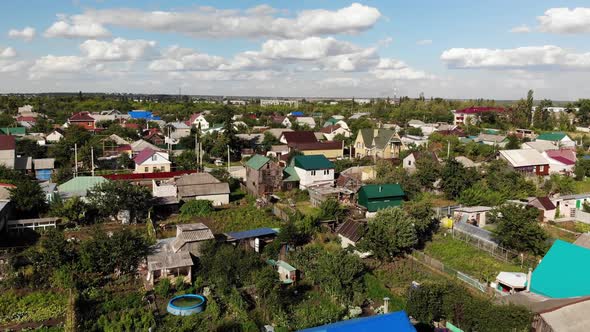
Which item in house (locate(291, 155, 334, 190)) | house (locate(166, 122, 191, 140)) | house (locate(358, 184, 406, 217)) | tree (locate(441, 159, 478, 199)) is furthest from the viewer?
house (locate(166, 122, 191, 140))

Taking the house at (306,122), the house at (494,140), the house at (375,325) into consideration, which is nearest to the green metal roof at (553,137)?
the house at (494,140)

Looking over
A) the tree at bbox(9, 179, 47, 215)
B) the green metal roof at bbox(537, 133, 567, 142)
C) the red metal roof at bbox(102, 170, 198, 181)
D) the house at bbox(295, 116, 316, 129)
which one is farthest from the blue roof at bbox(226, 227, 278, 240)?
the house at bbox(295, 116, 316, 129)

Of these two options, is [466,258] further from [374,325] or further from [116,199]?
[116,199]

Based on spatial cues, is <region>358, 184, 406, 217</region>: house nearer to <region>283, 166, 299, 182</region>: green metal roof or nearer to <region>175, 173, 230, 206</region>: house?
<region>283, 166, 299, 182</region>: green metal roof

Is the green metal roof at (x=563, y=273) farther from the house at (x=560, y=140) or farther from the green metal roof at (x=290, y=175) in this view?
the house at (x=560, y=140)

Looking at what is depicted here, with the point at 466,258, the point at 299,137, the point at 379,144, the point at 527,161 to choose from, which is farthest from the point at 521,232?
the point at 299,137

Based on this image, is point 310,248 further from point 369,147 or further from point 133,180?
point 369,147
